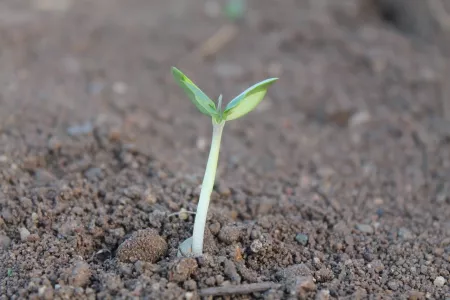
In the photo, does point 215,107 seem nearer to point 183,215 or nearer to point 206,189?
point 206,189

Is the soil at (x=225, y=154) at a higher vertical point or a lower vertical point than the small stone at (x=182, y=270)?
higher

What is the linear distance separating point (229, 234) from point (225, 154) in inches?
31.3

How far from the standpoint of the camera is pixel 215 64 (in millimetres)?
3070

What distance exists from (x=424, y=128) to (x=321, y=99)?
498mm

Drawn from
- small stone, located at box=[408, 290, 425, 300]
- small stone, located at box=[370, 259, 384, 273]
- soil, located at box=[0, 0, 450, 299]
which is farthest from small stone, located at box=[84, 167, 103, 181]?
small stone, located at box=[408, 290, 425, 300]

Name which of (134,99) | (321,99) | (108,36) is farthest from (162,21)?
(321,99)

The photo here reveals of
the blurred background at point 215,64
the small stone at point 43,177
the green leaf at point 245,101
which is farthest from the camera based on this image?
the blurred background at point 215,64

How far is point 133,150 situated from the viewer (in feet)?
6.97

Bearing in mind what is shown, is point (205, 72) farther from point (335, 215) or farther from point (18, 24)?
point (335, 215)

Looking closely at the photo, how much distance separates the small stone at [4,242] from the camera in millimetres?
1587

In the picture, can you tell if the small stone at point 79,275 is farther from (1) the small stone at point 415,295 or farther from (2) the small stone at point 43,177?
(1) the small stone at point 415,295

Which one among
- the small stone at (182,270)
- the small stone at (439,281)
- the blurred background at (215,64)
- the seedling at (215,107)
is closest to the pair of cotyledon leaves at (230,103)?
the seedling at (215,107)

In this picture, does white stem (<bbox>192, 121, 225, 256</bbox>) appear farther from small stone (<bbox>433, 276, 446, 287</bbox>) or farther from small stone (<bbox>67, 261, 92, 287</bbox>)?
small stone (<bbox>433, 276, 446, 287</bbox>)

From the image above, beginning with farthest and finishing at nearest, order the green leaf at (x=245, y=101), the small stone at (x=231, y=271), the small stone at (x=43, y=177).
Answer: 1. the small stone at (x=43, y=177)
2. the small stone at (x=231, y=271)
3. the green leaf at (x=245, y=101)
